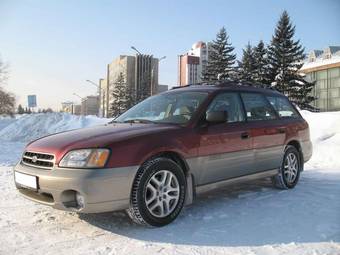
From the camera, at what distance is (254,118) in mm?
5887

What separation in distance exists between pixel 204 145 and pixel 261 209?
1.09 meters

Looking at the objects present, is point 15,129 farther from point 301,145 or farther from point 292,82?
point 292,82

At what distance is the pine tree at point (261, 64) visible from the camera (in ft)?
144

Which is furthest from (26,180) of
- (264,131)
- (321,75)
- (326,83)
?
(321,75)

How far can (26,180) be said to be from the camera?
14.4 ft

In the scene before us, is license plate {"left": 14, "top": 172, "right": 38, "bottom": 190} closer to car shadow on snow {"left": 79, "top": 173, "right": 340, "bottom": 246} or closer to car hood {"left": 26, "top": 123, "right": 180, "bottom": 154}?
car hood {"left": 26, "top": 123, "right": 180, "bottom": 154}

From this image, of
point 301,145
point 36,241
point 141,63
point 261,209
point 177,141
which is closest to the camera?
point 36,241

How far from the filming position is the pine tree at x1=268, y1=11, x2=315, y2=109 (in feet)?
141

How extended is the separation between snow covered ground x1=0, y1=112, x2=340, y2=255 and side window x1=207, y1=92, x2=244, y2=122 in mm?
1118

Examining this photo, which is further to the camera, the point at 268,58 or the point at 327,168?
the point at 268,58

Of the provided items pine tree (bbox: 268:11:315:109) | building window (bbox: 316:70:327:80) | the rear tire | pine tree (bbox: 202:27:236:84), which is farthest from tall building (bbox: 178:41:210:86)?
the rear tire

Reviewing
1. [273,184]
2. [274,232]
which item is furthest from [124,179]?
[273,184]

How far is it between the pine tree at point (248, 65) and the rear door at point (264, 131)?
Result: 4125cm

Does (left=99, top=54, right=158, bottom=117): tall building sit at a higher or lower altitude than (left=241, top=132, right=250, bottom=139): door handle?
higher
